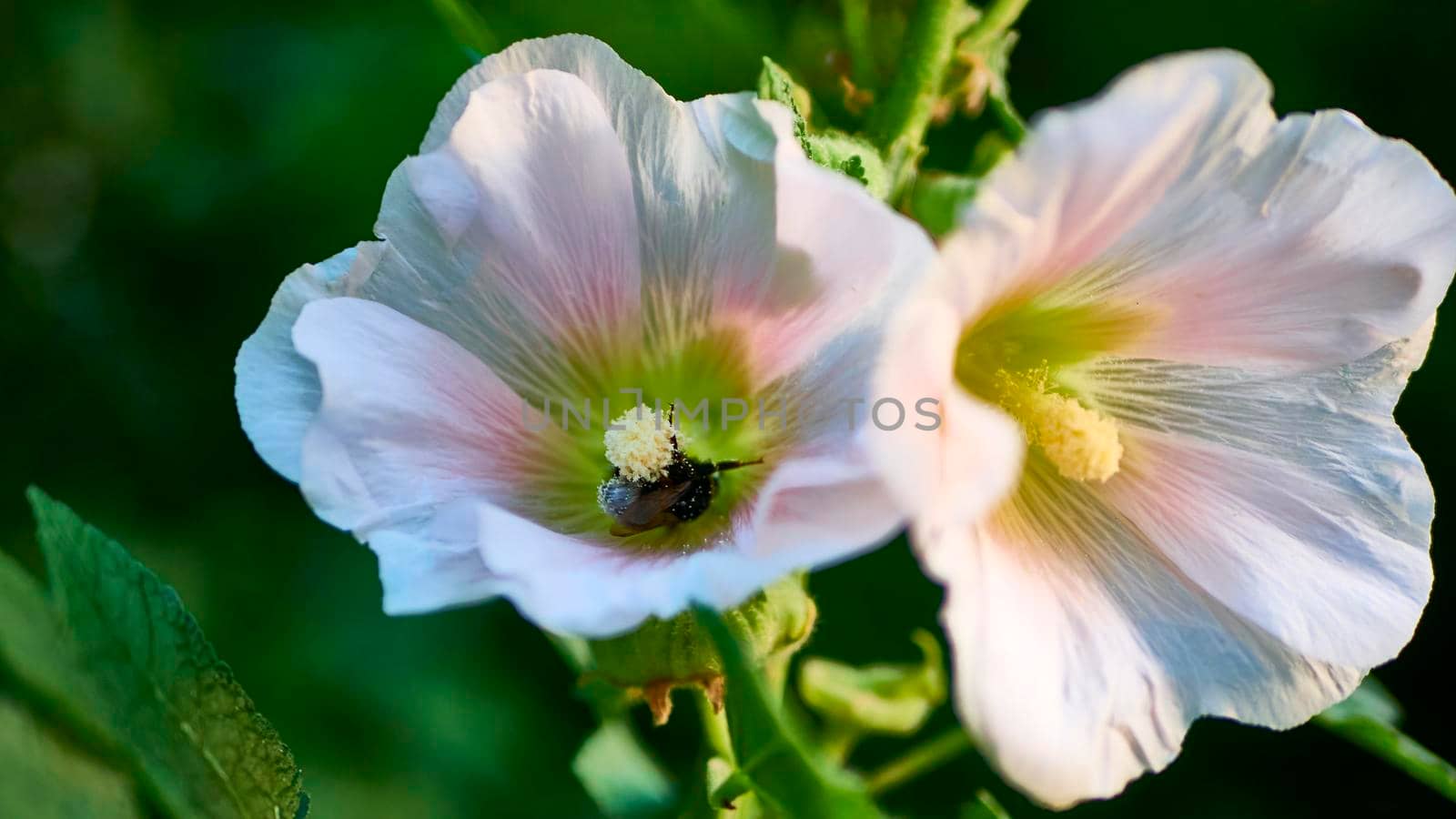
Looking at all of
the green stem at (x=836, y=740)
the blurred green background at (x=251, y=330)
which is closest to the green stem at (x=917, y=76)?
the green stem at (x=836, y=740)

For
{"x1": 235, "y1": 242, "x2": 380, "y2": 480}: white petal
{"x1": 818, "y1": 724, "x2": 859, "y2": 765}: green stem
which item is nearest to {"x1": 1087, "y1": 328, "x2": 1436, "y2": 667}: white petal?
{"x1": 818, "y1": 724, "x2": 859, "y2": 765}: green stem

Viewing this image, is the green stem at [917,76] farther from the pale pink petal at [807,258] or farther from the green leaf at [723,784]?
the green leaf at [723,784]

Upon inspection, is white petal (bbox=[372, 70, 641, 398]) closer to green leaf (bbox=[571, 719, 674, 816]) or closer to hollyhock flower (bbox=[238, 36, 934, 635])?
hollyhock flower (bbox=[238, 36, 934, 635])

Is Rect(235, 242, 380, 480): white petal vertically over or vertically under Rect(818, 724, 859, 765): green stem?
over

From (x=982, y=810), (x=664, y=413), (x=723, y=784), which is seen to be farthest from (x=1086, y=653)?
(x=664, y=413)

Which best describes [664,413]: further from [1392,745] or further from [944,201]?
[1392,745]
